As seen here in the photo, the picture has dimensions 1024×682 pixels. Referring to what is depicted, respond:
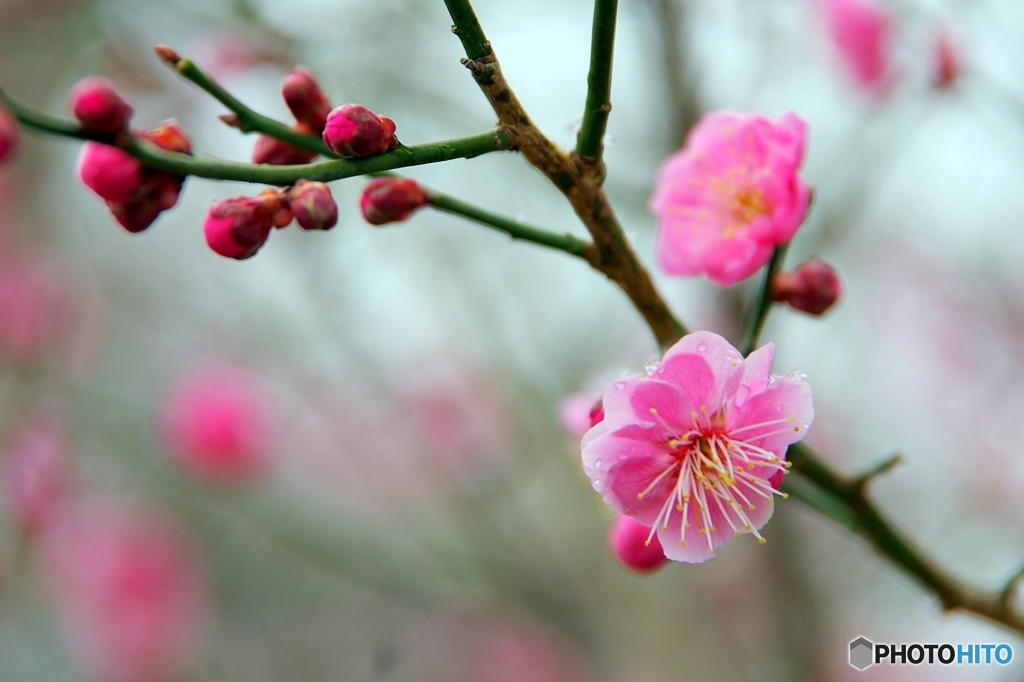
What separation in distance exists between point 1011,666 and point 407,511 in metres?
2.72

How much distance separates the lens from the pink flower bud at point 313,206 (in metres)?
0.75

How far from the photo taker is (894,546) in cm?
115

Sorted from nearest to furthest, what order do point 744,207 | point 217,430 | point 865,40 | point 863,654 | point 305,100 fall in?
1. point 305,100
2. point 744,207
3. point 863,654
4. point 865,40
5. point 217,430

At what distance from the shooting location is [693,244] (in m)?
1.32

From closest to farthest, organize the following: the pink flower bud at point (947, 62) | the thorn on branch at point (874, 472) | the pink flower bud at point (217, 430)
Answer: the thorn on branch at point (874, 472) → the pink flower bud at point (947, 62) → the pink flower bud at point (217, 430)

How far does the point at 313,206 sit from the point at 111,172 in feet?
0.66

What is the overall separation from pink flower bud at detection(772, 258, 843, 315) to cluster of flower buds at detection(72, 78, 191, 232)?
845 millimetres

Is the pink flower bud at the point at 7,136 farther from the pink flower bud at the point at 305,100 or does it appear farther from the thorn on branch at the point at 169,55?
the pink flower bud at the point at 305,100

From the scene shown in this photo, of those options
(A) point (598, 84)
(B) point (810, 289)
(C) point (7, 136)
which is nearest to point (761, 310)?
(B) point (810, 289)

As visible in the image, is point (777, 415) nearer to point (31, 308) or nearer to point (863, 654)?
point (863, 654)

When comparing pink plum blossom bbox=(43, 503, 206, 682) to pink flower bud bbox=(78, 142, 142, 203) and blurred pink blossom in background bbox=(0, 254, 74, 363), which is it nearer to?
blurred pink blossom in background bbox=(0, 254, 74, 363)

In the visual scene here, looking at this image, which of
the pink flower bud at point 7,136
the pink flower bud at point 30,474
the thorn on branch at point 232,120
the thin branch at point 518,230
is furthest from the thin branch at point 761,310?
the pink flower bud at point 30,474

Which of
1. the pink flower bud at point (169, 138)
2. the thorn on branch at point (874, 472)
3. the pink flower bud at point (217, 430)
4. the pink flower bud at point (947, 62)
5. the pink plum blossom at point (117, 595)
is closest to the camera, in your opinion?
the pink flower bud at point (169, 138)

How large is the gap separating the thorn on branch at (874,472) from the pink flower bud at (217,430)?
283cm
